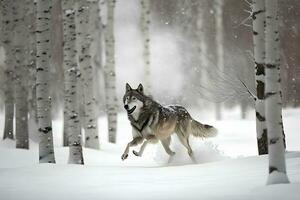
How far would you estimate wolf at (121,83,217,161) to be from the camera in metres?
10.0

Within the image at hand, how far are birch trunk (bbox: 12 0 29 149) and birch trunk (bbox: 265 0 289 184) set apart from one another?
1024cm

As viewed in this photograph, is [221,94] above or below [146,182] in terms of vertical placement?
above

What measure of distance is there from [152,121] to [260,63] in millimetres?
2580

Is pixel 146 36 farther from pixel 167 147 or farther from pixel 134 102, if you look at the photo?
pixel 134 102

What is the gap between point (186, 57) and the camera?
28078 millimetres

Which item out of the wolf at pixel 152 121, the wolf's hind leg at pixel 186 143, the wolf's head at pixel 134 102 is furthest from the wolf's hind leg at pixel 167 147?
the wolf's head at pixel 134 102

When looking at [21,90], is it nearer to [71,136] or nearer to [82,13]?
[82,13]

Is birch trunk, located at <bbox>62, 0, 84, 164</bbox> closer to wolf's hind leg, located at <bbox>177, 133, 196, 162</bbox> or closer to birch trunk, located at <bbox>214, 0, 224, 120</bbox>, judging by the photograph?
wolf's hind leg, located at <bbox>177, 133, 196, 162</bbox>

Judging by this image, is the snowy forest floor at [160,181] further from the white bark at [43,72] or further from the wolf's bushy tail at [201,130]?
the white bark at [43,72]

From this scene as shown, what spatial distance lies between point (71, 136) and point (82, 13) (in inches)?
164

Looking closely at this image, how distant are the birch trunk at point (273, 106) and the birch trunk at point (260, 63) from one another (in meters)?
2.96

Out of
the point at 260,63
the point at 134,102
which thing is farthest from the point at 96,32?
the point at 260,63

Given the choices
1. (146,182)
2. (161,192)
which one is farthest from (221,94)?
(161,192)

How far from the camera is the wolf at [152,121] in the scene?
10.0 metres
